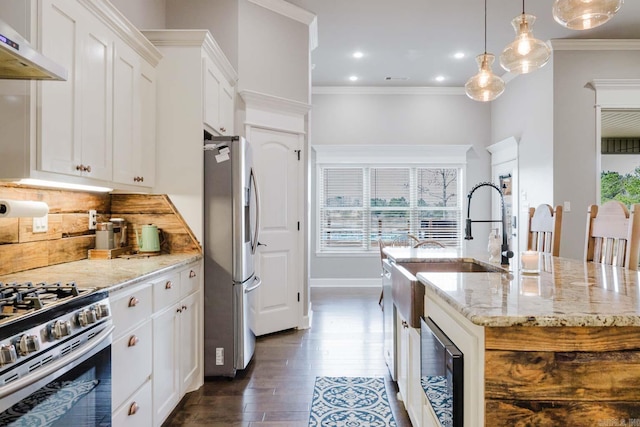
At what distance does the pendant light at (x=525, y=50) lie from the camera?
8.66 feet

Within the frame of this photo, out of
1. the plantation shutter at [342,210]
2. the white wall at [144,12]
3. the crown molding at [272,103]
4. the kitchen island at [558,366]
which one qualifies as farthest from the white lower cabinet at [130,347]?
the plantation shutter at [342,210]

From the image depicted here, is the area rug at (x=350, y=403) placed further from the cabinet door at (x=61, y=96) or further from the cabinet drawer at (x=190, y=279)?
the cabinet door at (x=61, y=96)

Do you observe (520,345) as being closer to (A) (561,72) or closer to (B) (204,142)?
(B) (204,142)

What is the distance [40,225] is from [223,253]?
3.70ft

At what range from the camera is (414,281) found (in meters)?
1.87

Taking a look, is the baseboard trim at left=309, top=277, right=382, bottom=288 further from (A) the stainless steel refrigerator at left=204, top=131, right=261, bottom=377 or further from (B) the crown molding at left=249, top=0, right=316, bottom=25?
(B) the crown molding at left=249, top=0, right=316, bottom=25

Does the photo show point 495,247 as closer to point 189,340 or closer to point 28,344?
point 189,340

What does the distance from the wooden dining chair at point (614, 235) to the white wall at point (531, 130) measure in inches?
100

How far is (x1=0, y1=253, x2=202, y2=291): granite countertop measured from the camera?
1831 millimetres

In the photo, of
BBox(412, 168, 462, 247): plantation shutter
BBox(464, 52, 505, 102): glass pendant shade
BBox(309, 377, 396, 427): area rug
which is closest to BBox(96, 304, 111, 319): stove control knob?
BBox(309, 377, 396, 427): area rug

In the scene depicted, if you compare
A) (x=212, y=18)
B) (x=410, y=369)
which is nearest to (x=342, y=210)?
(x=212, y=18)

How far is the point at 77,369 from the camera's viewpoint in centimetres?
144

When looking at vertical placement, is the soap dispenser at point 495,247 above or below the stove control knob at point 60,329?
above

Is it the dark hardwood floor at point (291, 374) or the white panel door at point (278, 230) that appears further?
the white panel door at point (278, 230)
